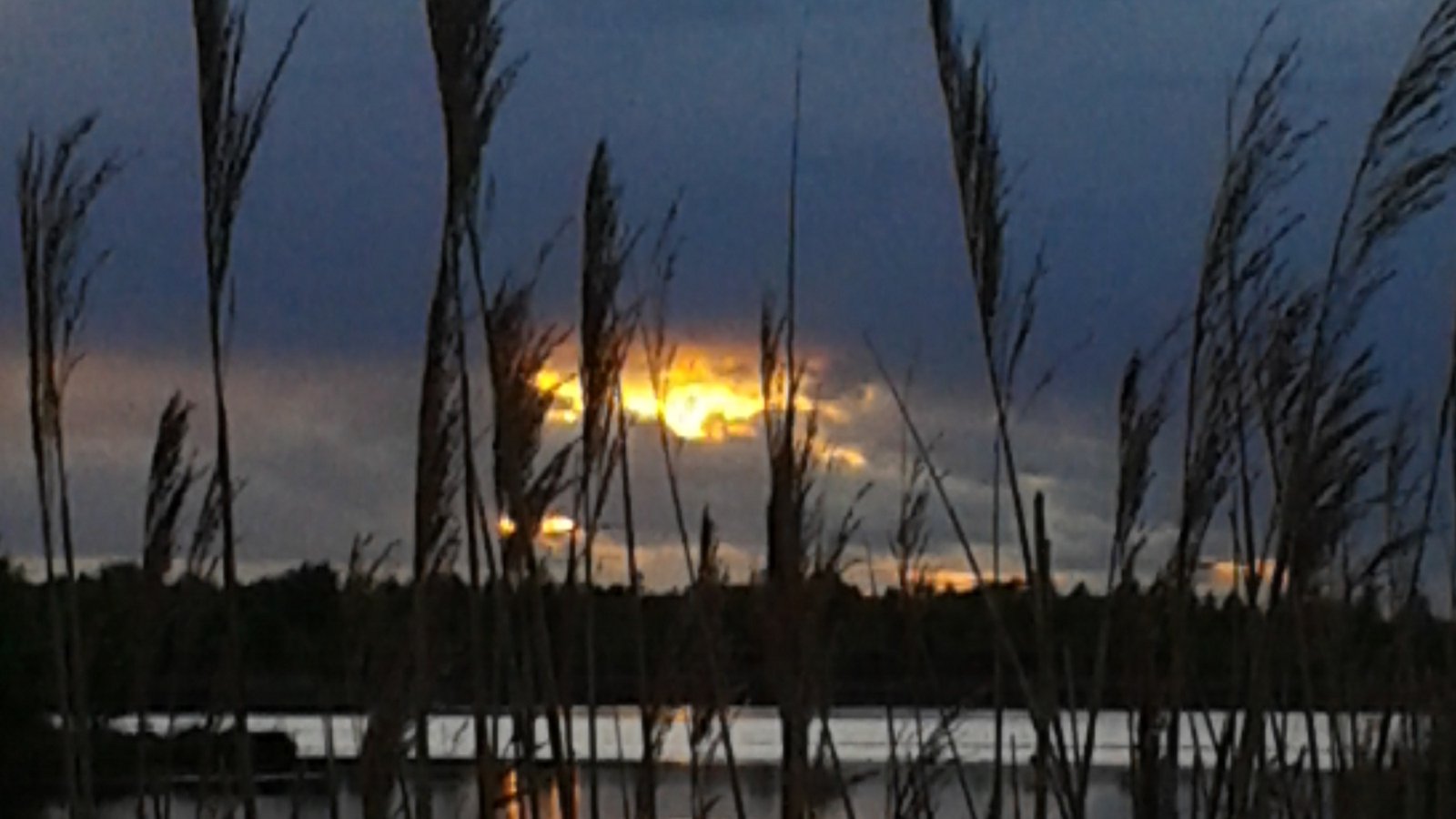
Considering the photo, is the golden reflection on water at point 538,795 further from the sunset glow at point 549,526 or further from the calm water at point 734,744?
the sunset glow at point 549,526

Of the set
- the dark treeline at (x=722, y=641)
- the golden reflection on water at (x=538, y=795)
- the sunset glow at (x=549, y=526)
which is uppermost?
the sunset glow at (x=549, y=526)

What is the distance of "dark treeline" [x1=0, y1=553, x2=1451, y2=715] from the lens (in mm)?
3771

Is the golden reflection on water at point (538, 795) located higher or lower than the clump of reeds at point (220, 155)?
lower

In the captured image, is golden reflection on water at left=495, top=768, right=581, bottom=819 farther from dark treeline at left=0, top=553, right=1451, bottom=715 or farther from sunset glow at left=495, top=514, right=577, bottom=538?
sunset glow at left=495, top=514, right=577, bottom=538

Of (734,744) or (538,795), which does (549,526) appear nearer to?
(538,795)

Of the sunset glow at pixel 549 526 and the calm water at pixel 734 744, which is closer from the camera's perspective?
the sunset glow at pixel 549 526

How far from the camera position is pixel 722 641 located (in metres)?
3.86

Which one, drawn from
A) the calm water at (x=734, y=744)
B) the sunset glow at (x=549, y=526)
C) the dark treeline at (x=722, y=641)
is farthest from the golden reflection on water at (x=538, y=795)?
the sunset glow at (x=549, y=526)

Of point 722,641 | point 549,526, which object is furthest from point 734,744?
point 549,526

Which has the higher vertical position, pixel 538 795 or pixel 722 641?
pixel 722 641

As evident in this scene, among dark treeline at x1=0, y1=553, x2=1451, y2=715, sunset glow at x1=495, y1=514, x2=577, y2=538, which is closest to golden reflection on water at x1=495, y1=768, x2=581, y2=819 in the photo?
dark treeline at x1=0, y1=553, x2=1451, y2=715

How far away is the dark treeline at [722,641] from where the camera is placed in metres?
3.77

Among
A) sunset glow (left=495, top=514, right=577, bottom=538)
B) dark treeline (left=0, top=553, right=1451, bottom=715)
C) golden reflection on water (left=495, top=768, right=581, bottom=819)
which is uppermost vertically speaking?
sunset glow (left=495, top=514, right=577, bottom=538)

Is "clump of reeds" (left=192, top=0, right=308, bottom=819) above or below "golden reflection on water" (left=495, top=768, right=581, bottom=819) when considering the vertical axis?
above
